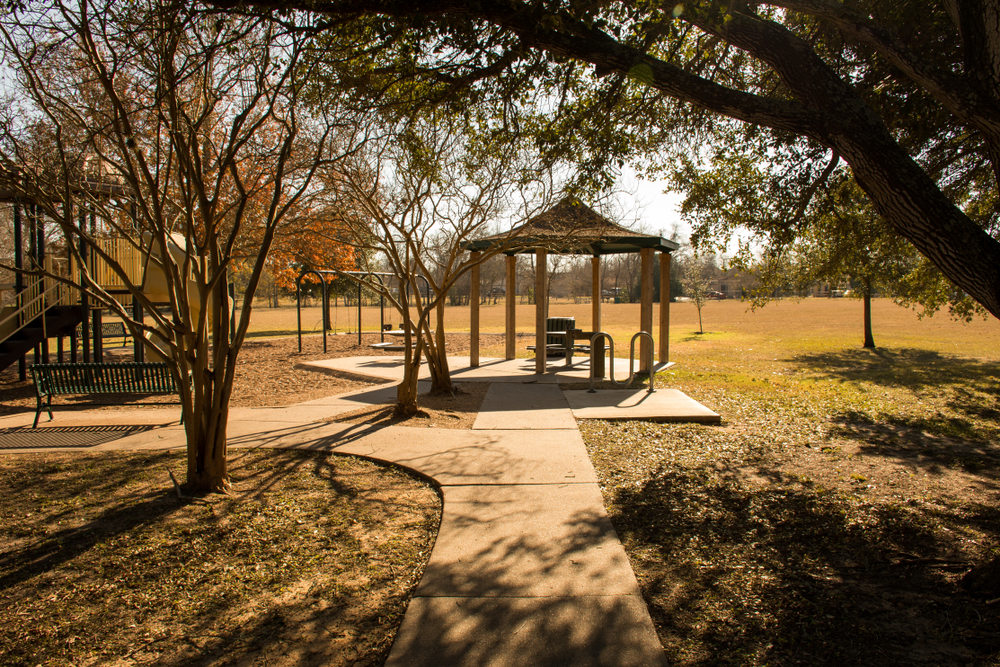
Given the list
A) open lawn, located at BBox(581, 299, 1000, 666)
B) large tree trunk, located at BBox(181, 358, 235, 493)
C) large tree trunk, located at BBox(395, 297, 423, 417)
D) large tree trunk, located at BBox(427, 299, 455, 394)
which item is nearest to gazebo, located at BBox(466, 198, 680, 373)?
large tree trunk, located at BBox(427, 299, 455, 394)

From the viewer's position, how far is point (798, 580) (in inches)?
144

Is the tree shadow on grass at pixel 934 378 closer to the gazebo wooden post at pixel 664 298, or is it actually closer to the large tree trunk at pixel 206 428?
the gazebo wooden post at pixel 664 298

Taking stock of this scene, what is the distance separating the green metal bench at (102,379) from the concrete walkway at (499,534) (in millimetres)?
426

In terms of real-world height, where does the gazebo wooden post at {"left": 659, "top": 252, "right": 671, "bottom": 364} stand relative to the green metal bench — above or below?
above

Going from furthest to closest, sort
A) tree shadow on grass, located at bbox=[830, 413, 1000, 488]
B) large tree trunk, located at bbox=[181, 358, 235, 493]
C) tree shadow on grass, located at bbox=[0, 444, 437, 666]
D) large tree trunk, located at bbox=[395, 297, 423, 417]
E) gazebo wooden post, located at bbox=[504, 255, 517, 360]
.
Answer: gazebo wooden post, located at bbox=[504, 255, 517, 360]
large tree trunk, located at bbox=[395, 297, 423, 417]
tree shadow on grass, located at bbox=[830, 413, 1000, 488]
large tree trunk, located at bbox=[181, 358, 235, 493]
tree shadow on grass, located at bbox=[0, 444, 437, 666]

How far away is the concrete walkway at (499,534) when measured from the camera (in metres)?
2.92

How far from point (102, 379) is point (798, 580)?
920 cm

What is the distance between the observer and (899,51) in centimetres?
428

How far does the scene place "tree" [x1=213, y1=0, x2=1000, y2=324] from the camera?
4059 millimetres

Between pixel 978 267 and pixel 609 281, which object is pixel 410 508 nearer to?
pixel 978 267

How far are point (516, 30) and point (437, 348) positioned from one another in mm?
6161

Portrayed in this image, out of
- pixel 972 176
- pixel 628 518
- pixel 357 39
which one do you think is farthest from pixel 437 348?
pixel 972 176

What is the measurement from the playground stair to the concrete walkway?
3.35 meters

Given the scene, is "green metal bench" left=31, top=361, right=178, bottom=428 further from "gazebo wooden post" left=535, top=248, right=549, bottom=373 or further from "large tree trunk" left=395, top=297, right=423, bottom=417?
"gazebo wooden post" left=535, top=248, right=549, bottom=373
